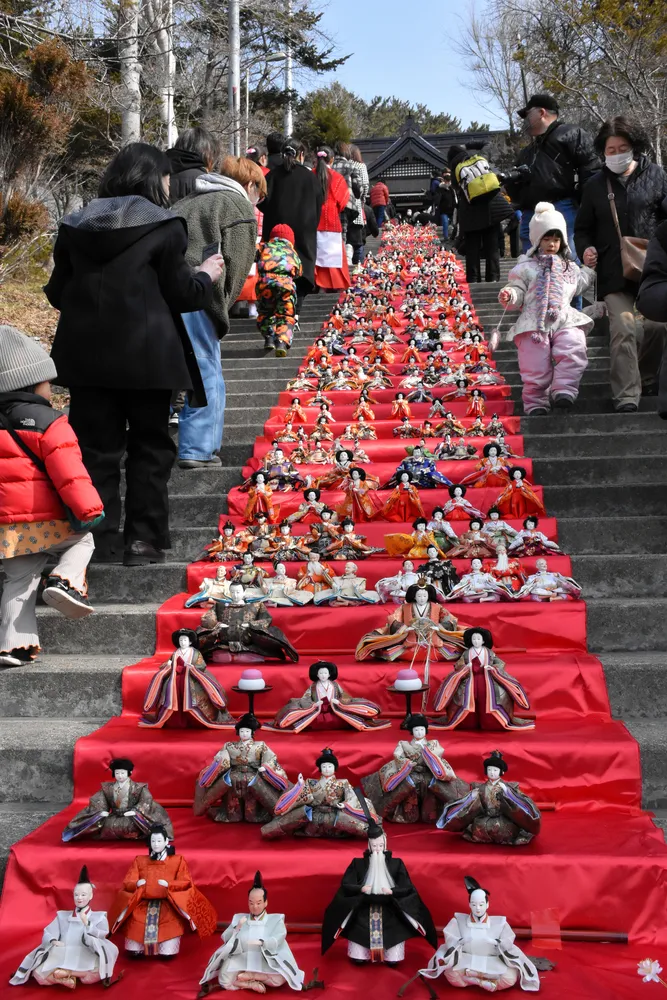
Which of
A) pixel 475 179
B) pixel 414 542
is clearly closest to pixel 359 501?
pixel 414 542

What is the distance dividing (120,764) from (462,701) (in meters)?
A: 1.24

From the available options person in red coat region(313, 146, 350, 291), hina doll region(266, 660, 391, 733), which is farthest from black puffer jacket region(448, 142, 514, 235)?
hina doll region(266, 660, 391, 733)

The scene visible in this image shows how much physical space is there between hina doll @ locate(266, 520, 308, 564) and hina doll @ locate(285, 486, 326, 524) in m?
0.27

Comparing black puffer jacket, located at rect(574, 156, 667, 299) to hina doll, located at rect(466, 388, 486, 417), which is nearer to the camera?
black puffer jacket, located at rect(574, 156, 667, 299)

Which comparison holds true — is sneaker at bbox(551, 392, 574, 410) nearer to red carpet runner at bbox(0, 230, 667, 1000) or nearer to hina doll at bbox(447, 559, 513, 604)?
hina doll at bbox(447, 559, 513, 604)

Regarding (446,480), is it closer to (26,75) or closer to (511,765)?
(511,765)

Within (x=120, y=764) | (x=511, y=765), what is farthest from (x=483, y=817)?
(x=120, y=764)

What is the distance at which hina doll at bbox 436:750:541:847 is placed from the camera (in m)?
3.07

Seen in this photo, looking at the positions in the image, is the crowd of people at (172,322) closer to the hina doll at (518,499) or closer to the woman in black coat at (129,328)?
the woman in black coat at (129,328)

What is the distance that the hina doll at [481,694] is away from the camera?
143 inches

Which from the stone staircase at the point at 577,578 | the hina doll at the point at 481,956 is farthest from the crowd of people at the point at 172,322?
the hina doll at the point at 481,956

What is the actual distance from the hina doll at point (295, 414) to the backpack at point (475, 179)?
18.2ft

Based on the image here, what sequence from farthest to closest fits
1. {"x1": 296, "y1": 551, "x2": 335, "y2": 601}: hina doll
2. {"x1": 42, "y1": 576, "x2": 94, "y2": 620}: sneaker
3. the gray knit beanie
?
{"x1": 296, "y1": 551, "x2": 335, "y2": 601}: hina doll, the gray knit beanie, {"x1": 42, "y1": 576, "x2": 94, "y2": 620}: sneaker

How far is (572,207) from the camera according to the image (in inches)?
352
